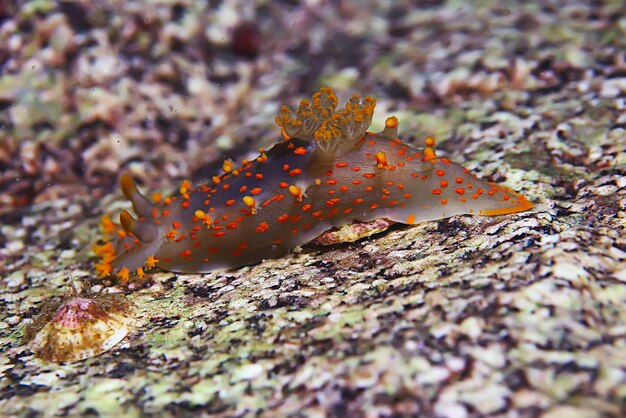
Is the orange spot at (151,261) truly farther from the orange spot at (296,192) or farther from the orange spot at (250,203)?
the orange spot at (296,192)

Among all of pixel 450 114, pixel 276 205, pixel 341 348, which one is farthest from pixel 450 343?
pixel 450 114

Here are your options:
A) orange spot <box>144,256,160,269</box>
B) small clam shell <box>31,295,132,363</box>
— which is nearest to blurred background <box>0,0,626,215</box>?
orange spot <box>144,256,160,269</box>

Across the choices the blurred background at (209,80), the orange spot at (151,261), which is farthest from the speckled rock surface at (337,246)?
the orange spot at (151,261)

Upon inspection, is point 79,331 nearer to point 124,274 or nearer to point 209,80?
point 124,274

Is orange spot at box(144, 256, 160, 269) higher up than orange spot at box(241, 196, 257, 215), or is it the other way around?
orange spot at box(241, 196, 257, 215)

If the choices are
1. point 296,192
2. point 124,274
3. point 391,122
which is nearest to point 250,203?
point 296,192

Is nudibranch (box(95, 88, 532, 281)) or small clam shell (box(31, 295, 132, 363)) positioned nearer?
small clam shell (box(31, 295, 132, 363))

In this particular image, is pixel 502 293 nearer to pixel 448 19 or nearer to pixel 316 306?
pixel 316 306

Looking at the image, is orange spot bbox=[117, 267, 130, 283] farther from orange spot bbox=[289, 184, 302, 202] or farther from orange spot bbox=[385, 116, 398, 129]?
orange spot bbox=[385, 116, 398, 129]
